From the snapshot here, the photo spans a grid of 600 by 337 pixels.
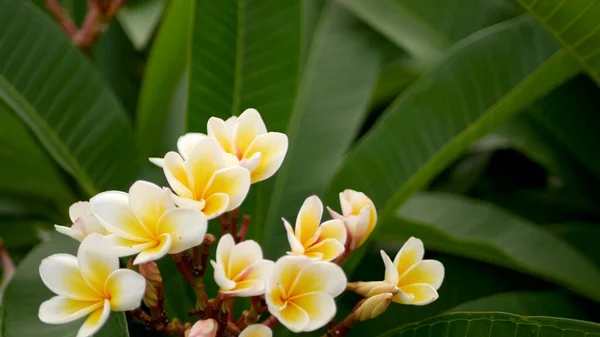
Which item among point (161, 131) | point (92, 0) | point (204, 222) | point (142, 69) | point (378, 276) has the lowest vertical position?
point (204, 222)

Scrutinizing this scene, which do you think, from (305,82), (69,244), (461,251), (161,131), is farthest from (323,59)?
(69,244)

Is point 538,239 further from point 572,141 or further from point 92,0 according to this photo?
point 92,0

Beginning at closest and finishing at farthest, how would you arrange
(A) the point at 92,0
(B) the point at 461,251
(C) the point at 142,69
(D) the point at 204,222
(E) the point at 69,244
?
1. (D) the point at 204,222
2. (E) the point at 69,244
3. (B) the point at 461,251
4. (A) the point at 92,0
5. (C) the point at 142,69

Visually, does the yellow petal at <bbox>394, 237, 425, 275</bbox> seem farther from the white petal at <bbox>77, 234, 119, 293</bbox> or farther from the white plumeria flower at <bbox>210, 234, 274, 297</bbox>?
the white petal at <bbox>77, 234, 119, 293</bbox>

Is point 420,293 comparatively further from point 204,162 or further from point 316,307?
point 204,162

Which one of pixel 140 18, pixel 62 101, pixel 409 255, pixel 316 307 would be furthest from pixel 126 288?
pixel 140 18
